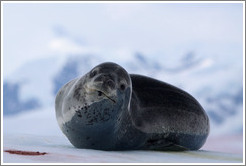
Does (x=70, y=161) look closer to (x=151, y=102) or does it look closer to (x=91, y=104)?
(x=91, y=104)

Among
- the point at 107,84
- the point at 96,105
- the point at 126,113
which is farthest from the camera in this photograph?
the point at 126,113

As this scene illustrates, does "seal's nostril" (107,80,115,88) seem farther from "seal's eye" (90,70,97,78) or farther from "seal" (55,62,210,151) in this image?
"seal's eye" (90,70,97,78)

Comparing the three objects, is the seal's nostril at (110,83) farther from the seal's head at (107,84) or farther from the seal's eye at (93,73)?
the seal's eye at (93,73)

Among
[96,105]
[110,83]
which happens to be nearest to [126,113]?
[96,105]

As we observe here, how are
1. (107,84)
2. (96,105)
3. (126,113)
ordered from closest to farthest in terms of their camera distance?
(107,84) < (96,105) < (126,113)

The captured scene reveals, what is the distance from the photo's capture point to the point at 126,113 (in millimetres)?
4477

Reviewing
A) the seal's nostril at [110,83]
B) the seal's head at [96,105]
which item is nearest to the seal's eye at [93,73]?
the seal's head at [96,105]

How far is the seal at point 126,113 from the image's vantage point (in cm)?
411

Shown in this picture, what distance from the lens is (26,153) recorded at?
3557 mm

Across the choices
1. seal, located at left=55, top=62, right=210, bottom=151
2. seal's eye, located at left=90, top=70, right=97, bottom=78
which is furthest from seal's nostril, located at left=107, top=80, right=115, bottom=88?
seal's eye, located at left=90, top=70, right=97, bottom=78

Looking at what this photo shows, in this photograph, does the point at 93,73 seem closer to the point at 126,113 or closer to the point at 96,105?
the point at 96,105

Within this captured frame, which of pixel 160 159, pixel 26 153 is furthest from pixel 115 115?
pixel 26 153

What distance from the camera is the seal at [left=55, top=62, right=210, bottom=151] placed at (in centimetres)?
411

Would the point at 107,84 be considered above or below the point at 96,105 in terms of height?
above
